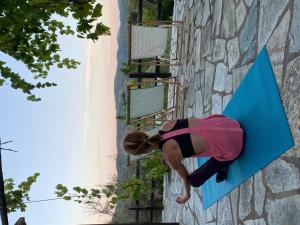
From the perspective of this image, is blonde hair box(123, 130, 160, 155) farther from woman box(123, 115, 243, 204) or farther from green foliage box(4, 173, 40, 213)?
green foliage box(4, 173, 40, 213)

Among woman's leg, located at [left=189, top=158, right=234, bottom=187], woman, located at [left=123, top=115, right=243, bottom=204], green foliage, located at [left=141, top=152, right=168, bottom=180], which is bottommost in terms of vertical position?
green foliage, located at [left=141, top=152, right=168, bottom=180]

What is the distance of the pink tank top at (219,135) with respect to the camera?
3.64m

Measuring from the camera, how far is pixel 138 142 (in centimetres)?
347

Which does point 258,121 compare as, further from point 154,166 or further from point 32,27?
point 154,166

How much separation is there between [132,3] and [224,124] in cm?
1140

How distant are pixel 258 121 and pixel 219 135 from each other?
347mm

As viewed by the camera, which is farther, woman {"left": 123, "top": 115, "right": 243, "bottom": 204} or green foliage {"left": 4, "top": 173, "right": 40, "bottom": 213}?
green foliage {"left": 4, "top": 173, "right": 40, "bottom": 213}

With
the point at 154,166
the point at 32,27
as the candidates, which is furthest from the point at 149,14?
the point at 32,27

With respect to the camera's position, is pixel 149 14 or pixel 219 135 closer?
pixel 219 135

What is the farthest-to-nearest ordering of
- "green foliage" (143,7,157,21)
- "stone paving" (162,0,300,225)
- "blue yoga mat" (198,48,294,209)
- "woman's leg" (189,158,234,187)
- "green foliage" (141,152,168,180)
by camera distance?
1. "green foliage" (143,7,157,21)
2. "green foliage" (141,152,168,180)
3. "woman's leg" (189,158,234,187)
4. "blue yoga mat" (198,48,294,209)
5. "stone paving" (162,0,300,225)

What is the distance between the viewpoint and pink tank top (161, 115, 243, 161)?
3.64m

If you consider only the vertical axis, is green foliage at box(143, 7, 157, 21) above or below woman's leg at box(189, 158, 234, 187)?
above

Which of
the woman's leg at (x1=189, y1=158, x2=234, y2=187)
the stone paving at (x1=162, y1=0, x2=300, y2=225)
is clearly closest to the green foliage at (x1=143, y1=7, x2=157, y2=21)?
the stone paving at (x1=162, y1=0, x2=300, y2=225)

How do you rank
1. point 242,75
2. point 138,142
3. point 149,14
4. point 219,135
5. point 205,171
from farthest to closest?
1. point 149,14
2. point 242,75
3. point 205,171
4. point 219,135
5. point 138,142
